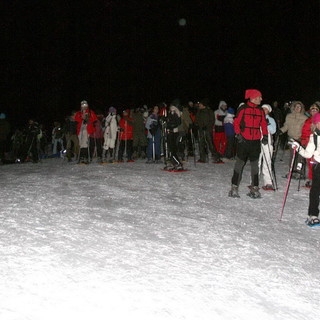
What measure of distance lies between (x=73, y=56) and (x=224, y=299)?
39.5 metres

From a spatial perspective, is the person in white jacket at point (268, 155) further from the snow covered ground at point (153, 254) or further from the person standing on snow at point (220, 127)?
the person standing on snow at point (220, 127)

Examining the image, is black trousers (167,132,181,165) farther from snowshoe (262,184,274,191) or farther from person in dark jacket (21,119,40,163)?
person in dark jacket (21,119,40,163)

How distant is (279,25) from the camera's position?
4809 cm

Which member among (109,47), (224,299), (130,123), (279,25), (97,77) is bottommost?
(224,299)

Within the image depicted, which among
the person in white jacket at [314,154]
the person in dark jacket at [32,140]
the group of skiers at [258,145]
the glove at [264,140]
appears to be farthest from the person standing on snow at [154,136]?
the person in white jacket at [314,154]

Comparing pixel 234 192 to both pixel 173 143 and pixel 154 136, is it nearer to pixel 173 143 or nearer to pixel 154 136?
pixel 173 143

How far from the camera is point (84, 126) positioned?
1501 centimetres

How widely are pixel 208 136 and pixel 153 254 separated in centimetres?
954

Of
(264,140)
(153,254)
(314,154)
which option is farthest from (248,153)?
(153,254)

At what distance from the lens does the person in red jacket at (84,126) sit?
47.5 ft

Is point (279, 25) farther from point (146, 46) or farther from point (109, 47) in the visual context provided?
point (109, 47)

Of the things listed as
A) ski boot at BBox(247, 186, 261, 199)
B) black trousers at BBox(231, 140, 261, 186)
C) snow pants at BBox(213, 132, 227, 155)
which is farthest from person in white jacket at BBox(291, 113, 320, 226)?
snow pants at BBox(213, 132, 227, 155)

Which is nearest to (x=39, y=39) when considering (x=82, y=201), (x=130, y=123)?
(x=130, y=123)

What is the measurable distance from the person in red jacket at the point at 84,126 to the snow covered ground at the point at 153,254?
4261mm
